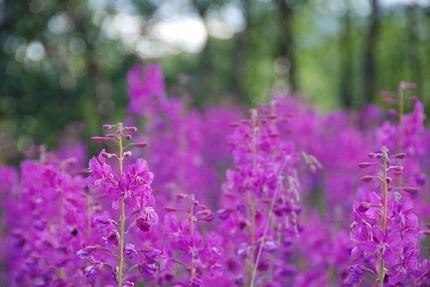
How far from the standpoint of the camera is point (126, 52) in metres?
17.4

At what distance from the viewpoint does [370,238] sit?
2.88 metres

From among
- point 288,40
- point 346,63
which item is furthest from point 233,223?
point 346,63

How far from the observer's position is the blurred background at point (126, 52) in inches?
603

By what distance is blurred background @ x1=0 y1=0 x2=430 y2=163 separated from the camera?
1531 cm

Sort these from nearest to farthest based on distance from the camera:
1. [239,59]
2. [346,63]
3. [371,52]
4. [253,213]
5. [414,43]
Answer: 1. [253,213]
2. [371,52]
3. [414,43]
4. [346,63]
5. [239,59]

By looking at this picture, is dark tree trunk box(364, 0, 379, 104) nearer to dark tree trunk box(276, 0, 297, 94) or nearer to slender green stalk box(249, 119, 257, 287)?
dark tree trunk box(276, 0, 297, 94)

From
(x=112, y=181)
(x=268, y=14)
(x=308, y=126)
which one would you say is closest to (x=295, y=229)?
(x=112, y=181)

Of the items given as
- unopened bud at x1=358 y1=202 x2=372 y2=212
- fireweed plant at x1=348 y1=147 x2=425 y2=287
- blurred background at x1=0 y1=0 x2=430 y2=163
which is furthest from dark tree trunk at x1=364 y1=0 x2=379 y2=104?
unopened bud at x1=358 y1=202 x2=372 y2=212

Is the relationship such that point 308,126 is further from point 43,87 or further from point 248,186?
point 43,87

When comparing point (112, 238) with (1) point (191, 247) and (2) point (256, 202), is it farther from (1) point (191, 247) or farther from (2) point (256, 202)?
(2) point (256, 202)

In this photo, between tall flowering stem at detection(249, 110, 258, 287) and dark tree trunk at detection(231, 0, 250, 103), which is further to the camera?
dark tree trunk at detection(231, 0, 250, 103)

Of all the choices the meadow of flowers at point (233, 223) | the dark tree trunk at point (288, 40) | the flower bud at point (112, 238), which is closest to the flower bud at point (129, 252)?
the meadow of flowers at point (233, 223)

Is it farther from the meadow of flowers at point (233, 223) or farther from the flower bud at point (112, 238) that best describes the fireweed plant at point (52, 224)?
the flower bud at point (112, 238)

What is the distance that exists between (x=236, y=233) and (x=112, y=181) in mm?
1177
